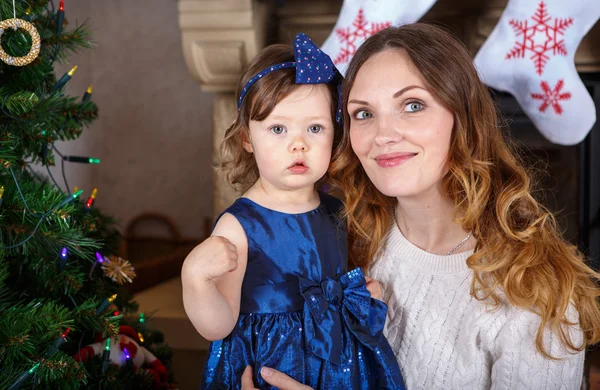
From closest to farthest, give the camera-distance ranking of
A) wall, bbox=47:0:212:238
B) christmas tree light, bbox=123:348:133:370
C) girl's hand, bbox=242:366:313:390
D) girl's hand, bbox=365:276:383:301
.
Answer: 1. girl's hand, bbox=242:366:313:390
2. girl's hand, bbox=365:276:383:301
3. christmas tree light, bbox=123:348:133:370
4. wall, bbox=47:0:212:238

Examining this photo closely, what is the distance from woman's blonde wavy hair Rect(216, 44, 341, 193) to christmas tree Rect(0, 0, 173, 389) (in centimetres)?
33

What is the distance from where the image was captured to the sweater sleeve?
1108 mm

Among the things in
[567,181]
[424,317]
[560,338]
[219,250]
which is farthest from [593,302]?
[567,181]

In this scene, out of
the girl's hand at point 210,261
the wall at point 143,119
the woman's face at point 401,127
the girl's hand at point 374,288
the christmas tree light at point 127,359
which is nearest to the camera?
the girl's hand at point 210,261

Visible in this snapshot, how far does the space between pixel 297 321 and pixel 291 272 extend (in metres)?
0.09

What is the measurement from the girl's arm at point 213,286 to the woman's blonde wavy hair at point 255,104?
0.82 feet

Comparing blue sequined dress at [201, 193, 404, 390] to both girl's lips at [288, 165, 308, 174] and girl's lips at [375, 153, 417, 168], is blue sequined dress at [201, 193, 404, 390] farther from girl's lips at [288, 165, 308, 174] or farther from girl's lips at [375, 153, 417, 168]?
girl's lips at [375, 153, 417, 168]

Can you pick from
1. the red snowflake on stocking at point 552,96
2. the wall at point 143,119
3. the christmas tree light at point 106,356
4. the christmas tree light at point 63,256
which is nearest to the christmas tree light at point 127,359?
Result: the christmas tree light at point 106,356

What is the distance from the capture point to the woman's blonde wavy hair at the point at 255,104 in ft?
3.72

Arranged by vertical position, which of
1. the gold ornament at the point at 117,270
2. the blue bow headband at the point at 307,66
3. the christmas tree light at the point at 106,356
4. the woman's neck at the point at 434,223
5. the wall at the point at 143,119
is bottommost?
the wall at the point at 143,119

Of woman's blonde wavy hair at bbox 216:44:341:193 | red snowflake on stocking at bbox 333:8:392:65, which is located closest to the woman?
woman's blonde wavy hair at bbox 216:44:341:193

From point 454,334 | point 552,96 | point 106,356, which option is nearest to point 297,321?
point 454,334

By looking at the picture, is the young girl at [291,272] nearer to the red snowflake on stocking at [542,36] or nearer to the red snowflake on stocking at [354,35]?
the red snowflake on stocking at [354,35]

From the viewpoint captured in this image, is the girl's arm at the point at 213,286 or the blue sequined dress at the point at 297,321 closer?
the girl's arm at the point at 213,286
